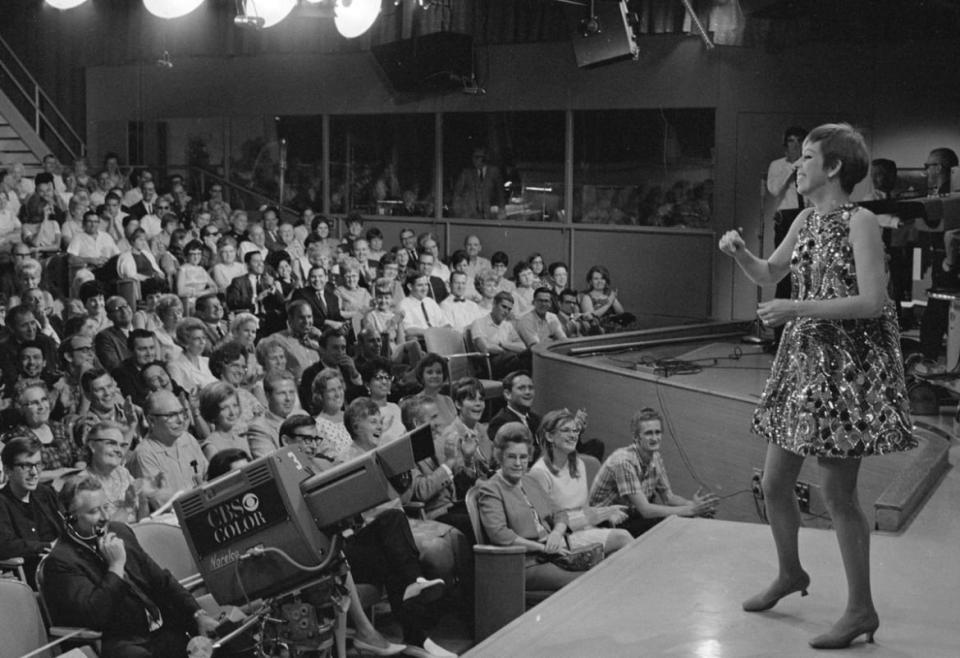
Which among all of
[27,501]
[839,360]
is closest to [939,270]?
[839,360]

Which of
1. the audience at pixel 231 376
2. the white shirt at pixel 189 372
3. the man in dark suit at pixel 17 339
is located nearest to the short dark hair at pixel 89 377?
the audience at pixel 231 376

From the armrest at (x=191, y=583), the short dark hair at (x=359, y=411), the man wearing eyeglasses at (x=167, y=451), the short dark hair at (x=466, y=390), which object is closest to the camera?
the armrest at (x=191, y=583)

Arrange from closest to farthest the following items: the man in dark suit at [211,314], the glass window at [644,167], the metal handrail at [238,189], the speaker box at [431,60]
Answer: the man in dark suit at [211,314]
the glass window at [644,167]
the speaker box at [431,60]
the metal handrail at [238,189]

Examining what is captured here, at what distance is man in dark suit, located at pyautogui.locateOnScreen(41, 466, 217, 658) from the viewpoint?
352 cm

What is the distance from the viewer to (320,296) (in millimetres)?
8336

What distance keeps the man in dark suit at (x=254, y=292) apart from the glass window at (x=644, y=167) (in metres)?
3.66

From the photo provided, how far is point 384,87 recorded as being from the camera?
38.9ft

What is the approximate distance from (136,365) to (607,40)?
5.50 meters

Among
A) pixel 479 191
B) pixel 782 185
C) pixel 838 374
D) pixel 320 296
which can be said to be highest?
pixel 479 191

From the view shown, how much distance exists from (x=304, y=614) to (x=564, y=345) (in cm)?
497

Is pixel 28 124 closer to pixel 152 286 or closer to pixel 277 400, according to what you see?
pixel 152 286

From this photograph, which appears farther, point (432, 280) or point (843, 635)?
point (432, 280)

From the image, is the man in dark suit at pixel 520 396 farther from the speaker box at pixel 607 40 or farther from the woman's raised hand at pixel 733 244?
the speaker box at pixel 607 40

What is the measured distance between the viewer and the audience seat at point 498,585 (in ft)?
14.4
